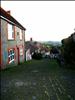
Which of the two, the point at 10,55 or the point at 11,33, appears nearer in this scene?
the point at 10,55

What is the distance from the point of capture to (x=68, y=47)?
23516 millimetres

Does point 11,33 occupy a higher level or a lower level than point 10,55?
higher

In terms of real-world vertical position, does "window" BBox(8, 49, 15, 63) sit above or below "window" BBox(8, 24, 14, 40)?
below

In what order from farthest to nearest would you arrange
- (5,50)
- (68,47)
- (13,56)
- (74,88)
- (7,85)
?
(13,56) → (68,47) → (5,50) → (7,85) → (74,88)

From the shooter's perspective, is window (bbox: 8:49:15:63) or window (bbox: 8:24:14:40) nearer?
window (bbox: 8:49:15:63)

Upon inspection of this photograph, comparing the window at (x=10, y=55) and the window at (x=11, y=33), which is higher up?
the window at (x=11, y=33)

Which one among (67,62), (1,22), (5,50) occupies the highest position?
(1,22)

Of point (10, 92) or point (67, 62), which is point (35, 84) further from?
point (67, 62)

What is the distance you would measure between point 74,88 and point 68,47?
1260cm

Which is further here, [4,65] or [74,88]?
[4,65]

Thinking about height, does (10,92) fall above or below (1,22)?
below

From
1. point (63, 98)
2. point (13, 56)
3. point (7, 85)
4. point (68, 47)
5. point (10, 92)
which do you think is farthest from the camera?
point (13, 56)

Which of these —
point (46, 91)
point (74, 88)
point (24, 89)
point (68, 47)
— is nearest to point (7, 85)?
point (24, 89)

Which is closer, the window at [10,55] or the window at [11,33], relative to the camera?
the window at [10,55]
